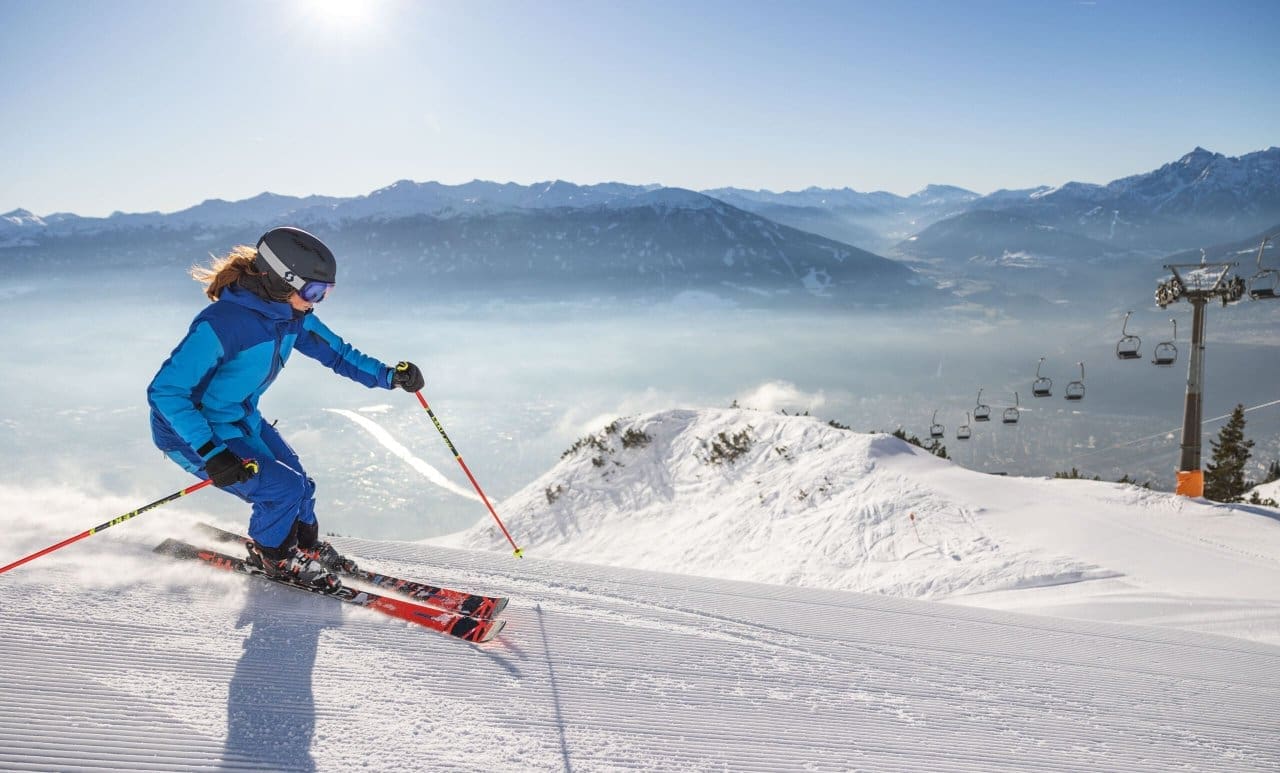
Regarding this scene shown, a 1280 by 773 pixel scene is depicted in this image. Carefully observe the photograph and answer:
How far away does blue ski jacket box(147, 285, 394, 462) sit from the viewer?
3877mm

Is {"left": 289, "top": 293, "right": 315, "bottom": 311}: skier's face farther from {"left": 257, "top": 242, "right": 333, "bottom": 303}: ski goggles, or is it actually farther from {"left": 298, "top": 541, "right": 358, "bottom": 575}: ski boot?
Result: {"left": 298, "top": 541, "right": 358, "bottom": 575}: ski boot

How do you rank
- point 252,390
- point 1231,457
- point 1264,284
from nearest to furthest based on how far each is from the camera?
point 252,390 < point 1264,284 < point 1231,457

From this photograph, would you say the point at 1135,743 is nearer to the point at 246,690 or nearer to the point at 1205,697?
the point at 1205,697

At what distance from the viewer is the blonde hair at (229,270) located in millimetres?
4203

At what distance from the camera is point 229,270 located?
4.23 m

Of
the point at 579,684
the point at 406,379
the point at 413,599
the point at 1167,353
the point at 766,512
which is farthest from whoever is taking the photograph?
the point at 1167,353

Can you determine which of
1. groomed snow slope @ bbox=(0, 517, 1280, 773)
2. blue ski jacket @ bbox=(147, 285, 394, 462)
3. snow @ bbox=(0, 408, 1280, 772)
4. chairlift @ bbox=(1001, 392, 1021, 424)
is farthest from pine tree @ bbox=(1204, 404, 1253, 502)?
blue ski jacket @ bbox=(147, 285, 394, 462)

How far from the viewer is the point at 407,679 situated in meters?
3.51

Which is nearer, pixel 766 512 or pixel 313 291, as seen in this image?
pixel 313 291

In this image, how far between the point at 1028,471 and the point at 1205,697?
19292 centimetres

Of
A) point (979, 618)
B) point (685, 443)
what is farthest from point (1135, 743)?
point (685, 443)

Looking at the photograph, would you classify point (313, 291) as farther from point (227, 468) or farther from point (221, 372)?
point (227, 468)

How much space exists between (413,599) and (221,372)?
197 centimetres

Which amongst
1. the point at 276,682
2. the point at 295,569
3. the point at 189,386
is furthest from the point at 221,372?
the point at 276,682
